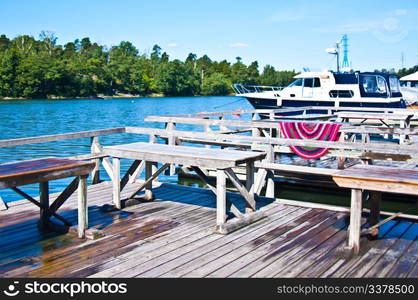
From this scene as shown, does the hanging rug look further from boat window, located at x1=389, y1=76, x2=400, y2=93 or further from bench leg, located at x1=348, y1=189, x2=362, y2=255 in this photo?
boat window, located at x1=389, y1=76, x2=400, y2=93

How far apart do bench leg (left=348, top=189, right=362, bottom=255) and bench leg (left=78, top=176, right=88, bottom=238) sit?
2745 millimetres

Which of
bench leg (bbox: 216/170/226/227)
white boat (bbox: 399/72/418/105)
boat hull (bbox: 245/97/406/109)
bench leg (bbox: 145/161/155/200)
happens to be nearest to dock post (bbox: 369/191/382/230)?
bench leg (bbox: 216/170/226/227)

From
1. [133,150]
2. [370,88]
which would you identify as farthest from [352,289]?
[370,88]

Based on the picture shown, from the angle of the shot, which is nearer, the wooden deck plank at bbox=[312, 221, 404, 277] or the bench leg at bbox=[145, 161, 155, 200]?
the wooden deck plank at bbox=[312, 221, 404, 277]

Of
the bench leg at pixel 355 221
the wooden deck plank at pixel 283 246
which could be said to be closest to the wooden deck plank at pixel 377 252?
the bench leg at pixel 355 221

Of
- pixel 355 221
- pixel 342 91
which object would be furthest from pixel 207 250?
pixel 342 91

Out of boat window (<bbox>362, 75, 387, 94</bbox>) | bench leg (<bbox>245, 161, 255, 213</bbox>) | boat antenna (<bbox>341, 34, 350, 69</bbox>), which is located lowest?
bench leg (<bbox>245, 161, 255, 213</bbox>)

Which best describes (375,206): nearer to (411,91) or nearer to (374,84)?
(374,84)

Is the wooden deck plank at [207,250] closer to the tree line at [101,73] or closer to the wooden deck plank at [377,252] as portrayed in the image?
the wooden deck plank at [377,252]

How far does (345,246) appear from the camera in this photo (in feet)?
17.2

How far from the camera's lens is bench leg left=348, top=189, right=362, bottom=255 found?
4938 mm

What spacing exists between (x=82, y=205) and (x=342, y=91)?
1998cm

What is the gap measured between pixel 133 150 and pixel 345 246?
8.90 feet

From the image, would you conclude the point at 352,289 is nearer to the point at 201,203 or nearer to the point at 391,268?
the point at 391,268
